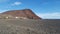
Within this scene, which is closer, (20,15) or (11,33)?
(11,33)

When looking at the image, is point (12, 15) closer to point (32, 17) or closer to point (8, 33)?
point (32, 17)

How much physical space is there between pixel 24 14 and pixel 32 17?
3414mm

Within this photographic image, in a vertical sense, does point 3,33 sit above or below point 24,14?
below

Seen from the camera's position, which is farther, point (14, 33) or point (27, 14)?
point (27, 14)

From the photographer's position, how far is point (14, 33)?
565 inches

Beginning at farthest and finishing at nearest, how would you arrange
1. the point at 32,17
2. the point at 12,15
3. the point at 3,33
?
the point at 32,17 → the point at 12,15 → the point at 3,33

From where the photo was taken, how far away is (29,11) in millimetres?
59156

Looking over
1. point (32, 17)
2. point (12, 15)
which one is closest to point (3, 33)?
point (12, 15)

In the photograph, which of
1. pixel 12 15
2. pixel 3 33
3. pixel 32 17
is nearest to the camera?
pixel 3 33

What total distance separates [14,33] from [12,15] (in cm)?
4235

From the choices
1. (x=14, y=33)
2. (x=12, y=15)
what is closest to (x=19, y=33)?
(x=14, y=33)

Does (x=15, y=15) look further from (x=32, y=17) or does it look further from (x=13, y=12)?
(x=32, y=17)

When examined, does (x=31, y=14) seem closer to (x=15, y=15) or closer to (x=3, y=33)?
(x=15, y=15)

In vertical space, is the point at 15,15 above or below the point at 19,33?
above
